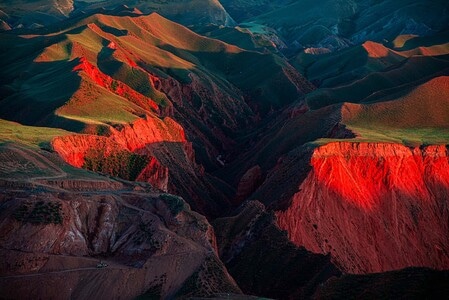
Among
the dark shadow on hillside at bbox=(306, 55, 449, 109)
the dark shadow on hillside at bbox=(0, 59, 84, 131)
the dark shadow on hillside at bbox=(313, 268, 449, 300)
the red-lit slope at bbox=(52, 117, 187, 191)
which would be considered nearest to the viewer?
the dark shadow on hillside at bbox=(313, 268, 449, 300)

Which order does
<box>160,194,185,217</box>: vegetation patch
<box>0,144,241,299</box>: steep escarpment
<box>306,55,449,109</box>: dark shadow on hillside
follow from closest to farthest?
<box>0,144,241,299</box>: steep escarpment
<box>160,194,185,217</box>: vegetation patch
<box>306,55,449,109</box>: dark shadow on hillside

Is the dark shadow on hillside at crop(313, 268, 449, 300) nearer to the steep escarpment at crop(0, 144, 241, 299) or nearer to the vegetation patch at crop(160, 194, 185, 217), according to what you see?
the steep escarpment at crop(0, 144, 241, 299)

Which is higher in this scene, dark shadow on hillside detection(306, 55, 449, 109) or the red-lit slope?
the red-lit slope

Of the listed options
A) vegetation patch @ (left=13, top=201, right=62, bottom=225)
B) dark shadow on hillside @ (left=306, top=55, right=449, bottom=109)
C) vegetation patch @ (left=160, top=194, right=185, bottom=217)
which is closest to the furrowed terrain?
vegetation patch @ (left=13, top=201, right=62, bottom=225)

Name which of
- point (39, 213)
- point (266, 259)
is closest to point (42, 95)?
point (266, 259)

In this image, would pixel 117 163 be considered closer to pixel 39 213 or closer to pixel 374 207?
pixel 39 213

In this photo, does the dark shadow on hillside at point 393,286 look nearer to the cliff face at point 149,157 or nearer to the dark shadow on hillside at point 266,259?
the dark shadow on hillside at point 266,259

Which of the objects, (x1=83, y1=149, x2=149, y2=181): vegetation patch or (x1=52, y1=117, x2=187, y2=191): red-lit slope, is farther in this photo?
(x1=83, y1=149, x2=149, y2=181): vegetation patch
